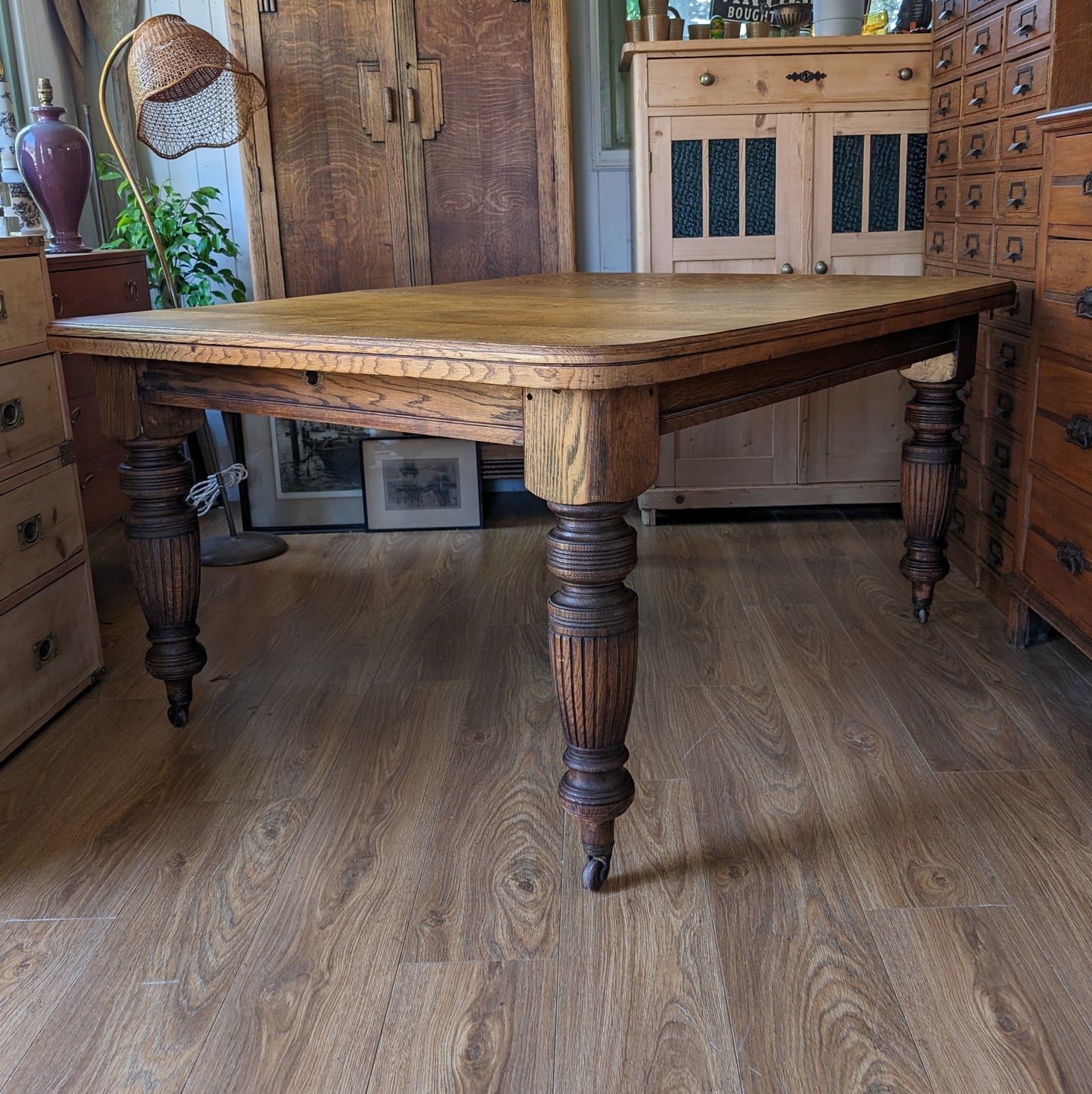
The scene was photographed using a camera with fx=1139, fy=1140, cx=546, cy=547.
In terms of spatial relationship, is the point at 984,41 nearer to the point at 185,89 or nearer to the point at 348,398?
the point at 348,398

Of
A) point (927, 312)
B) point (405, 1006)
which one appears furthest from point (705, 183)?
point (405, 1006)

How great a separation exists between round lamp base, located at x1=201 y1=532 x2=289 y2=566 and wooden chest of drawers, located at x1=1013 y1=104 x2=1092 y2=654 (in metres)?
1.98

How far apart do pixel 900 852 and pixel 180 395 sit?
1.31 m

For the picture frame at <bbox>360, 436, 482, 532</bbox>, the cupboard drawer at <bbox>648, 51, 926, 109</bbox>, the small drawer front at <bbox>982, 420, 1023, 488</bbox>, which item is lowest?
the picture frame at <bbox>360, 436, 482, 532</bbox>

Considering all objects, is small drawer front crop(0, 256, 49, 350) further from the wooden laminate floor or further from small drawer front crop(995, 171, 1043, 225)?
small drawer front crop(995, 171, 1043, 225)

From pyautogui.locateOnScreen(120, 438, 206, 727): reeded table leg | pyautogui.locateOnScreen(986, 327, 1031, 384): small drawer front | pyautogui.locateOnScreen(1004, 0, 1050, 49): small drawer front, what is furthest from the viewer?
pyautogui.locateOnScreen(986, 327, 1031, 384): small drawer front

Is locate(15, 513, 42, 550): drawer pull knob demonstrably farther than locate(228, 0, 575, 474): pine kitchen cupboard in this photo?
No

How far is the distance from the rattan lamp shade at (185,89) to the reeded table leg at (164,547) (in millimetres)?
1364

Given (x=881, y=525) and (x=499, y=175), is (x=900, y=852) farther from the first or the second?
(x=499, y=175)

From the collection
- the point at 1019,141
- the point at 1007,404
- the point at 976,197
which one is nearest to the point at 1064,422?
the point at 1007,404

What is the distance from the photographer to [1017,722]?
2025 mm

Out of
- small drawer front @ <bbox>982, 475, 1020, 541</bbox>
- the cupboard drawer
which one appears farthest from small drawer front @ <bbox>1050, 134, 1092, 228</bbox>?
the cupboard drawer

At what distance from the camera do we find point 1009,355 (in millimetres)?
2439

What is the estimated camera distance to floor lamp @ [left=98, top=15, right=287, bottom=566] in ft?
9.33
